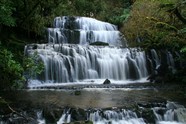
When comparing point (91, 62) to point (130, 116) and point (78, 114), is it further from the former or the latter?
point (78, 114)

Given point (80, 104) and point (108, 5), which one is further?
point (108, 5)

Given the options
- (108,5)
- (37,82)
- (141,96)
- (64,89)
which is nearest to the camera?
(141,96)

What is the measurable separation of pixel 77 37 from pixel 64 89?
7766 millimetres

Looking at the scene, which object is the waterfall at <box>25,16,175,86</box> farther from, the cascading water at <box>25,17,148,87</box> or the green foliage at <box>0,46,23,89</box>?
the green foliage at <box>0,46,23,89</box>

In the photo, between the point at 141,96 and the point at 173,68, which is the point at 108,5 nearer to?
the point at 173,68

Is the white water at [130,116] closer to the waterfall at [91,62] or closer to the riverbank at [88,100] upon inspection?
the riverbank at [88,100]

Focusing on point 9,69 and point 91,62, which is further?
point 91,62

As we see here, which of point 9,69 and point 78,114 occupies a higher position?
point 9,69

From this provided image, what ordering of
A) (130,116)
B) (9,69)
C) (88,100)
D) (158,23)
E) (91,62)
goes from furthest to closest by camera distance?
(91,62)
(158,23)
(88,100)
(130,116)
(9,69)

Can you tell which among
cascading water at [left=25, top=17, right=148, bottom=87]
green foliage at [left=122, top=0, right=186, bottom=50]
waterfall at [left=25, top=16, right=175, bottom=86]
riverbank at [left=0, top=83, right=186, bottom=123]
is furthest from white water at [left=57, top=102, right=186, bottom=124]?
cascading water at [left=25, top=17, right=148, bottom=87]

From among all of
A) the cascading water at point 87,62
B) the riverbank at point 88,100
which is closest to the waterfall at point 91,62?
the cascading water at point 87,62

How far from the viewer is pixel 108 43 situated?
2316cm

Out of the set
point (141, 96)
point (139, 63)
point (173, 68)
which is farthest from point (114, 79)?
point (141, 96)

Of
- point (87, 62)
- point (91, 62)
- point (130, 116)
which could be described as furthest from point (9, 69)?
point (91, 62)
